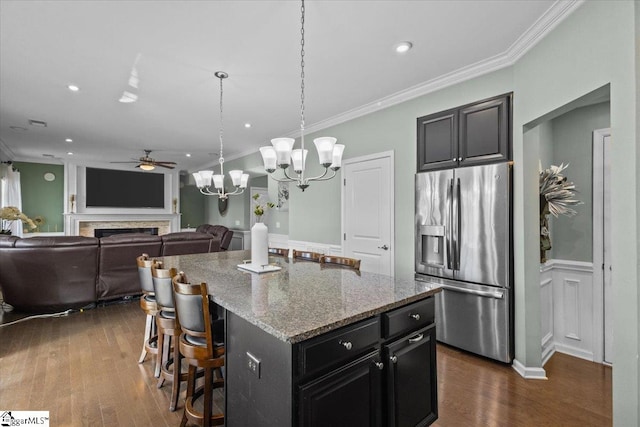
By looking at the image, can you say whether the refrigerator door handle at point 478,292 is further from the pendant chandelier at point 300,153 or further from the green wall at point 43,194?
the green wall at point 43,194

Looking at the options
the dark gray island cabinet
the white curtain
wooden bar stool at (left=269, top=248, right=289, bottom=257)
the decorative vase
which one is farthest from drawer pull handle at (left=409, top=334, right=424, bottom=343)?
the white curtain

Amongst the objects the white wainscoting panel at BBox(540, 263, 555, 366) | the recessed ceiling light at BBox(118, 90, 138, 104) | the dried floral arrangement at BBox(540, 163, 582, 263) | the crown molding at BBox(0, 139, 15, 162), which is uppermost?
the recessed ceiling light at BBox(118, 90, 138, 104)

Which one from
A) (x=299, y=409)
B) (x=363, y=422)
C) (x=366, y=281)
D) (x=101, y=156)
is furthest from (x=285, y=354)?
(x=101, y=156)

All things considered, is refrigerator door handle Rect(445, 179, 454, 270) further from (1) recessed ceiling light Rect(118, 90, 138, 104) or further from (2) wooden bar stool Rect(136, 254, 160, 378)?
(1) recessed ceiling light Rect(118, 90, 138, 104)

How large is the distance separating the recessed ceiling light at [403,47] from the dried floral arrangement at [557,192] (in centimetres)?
174

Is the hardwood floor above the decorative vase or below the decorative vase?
below

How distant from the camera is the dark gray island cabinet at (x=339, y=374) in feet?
3.83

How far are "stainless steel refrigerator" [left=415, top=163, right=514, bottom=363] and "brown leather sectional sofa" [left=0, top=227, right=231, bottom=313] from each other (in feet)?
13.2

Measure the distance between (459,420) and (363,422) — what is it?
3.44ft

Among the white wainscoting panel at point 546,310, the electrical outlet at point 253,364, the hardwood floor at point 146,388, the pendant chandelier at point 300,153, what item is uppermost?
the pendant chandelier at point 300,153

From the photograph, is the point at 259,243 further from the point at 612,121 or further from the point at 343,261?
the point at 612,121

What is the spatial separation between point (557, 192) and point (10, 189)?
9.69 metres

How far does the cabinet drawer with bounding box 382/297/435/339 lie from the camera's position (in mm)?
1496

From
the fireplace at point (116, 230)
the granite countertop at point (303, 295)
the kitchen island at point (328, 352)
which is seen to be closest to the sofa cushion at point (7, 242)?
the granite countertop at point (303, 295)
